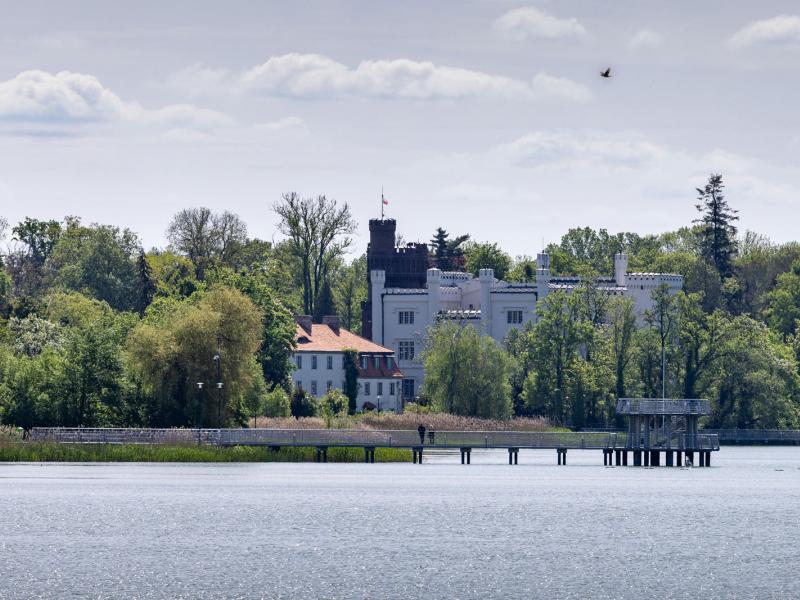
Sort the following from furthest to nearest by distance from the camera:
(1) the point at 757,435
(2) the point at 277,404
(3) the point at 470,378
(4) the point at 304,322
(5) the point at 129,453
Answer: (4) the point at 304,322 → (1) the point at 757,435 → (3) the point at 470,378 → (2) the point at 277,404 → (5) the point at 129,453

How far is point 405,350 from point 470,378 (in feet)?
105

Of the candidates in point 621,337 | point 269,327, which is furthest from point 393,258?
point 269,327

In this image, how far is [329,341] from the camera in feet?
549

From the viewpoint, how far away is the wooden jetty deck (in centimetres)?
10631

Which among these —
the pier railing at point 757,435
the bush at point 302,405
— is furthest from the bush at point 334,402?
the pier railing at point 757,435

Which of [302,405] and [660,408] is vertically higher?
[302,405]

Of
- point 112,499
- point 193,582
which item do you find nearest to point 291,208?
point 112,499

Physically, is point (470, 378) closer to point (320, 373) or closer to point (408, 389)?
point (320, 373)

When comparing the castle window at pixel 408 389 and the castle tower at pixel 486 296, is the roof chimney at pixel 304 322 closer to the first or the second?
the castle window at pixel 408 389

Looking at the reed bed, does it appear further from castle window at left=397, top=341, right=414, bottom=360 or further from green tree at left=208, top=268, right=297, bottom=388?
castle window at left=397, top=341, right=414, bottom=360

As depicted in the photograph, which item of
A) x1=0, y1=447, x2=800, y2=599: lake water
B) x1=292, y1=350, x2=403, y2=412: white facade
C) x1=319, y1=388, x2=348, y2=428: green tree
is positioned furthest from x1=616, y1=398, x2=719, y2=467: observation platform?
x1=292, y1=350, x2=403, y2=412: white facade

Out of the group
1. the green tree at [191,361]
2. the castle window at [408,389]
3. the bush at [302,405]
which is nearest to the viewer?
the green tree at [191,361]

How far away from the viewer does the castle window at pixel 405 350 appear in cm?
17925

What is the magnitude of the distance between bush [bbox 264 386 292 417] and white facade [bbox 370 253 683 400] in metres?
39.1
